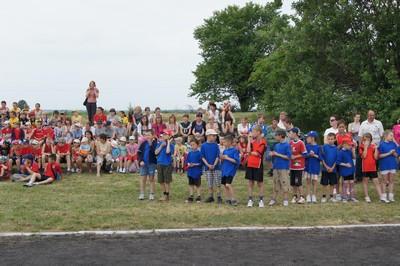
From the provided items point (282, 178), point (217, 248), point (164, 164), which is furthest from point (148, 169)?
point (217, 248)

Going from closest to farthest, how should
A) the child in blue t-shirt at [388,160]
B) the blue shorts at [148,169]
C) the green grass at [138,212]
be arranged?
the green grass at [138,212]
the child in blue t-shirt at [388,160]
the blue shorts at [148,169]

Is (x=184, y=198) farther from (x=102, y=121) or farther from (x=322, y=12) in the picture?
(x=322, y=12)

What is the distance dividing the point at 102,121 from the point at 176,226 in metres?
9.50

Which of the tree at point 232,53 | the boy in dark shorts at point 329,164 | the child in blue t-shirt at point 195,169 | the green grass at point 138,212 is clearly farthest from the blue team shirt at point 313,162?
the tree at point 232,53

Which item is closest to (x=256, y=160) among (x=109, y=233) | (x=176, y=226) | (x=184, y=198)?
(x=184, y=198)

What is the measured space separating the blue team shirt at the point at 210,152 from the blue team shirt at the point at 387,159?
412cm

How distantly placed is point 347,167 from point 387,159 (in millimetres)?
1095

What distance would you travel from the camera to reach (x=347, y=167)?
12461mm

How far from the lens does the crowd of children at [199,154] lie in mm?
12312

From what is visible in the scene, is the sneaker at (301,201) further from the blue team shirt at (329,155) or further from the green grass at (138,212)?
the blue team shirt at (329,155)

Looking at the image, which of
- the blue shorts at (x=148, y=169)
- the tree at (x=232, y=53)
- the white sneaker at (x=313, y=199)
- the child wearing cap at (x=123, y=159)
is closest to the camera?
the white sneaker at (x=313, y=199)

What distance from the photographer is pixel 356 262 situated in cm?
736

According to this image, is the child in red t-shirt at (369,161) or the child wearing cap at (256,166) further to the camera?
the child in red t-shirt at (369,161)

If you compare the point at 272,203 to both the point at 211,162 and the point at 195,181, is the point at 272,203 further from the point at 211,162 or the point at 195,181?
the point at 195,181
